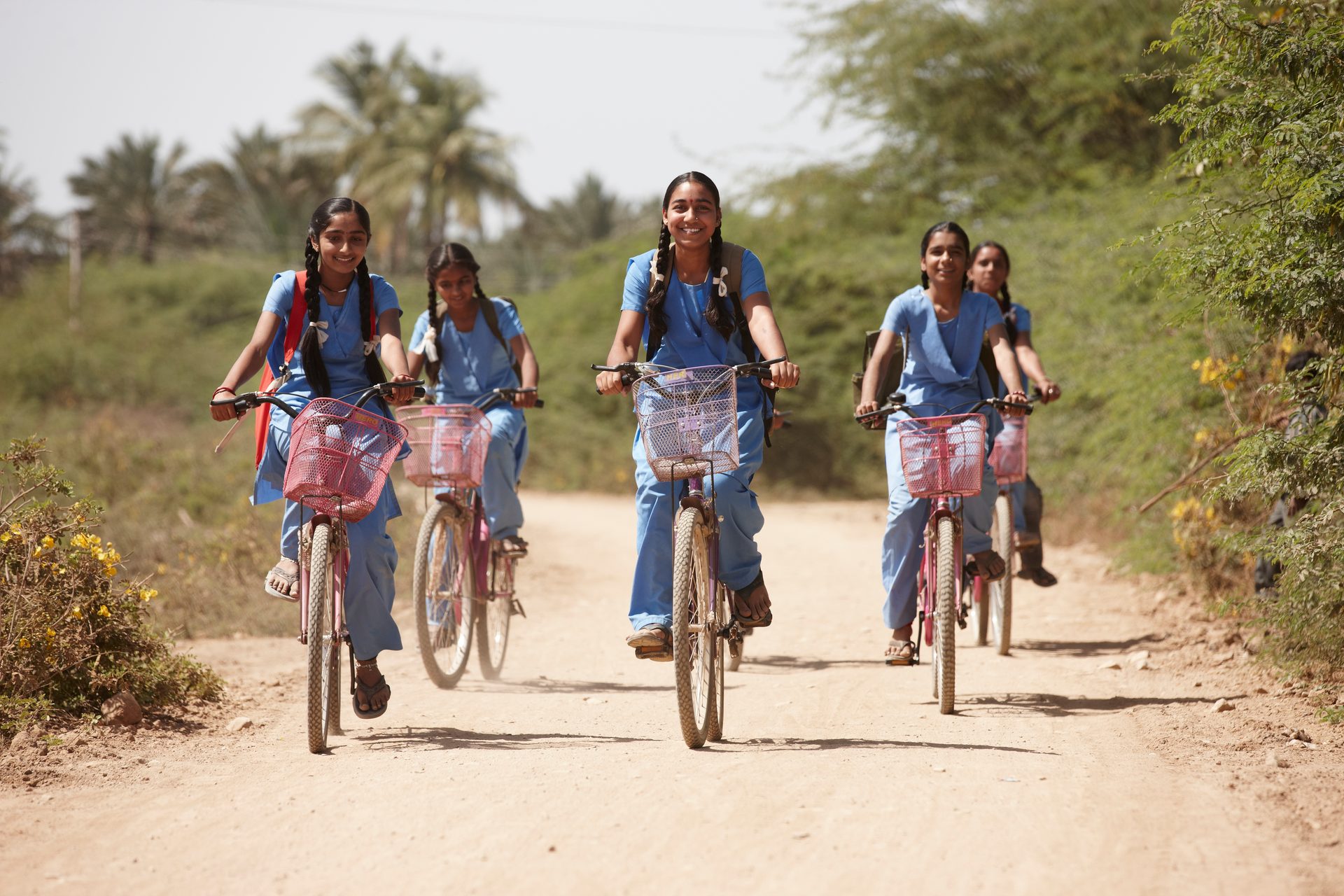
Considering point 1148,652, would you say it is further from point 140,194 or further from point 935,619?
point 140,194

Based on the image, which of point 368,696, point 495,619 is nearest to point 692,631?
point 368,696

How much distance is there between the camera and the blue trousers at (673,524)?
5.16 metres

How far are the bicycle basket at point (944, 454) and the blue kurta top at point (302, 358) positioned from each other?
2465mm

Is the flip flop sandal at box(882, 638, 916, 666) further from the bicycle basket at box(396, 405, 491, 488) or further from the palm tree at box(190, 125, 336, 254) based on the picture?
the palm tree at box(190, 125, 336, 254)

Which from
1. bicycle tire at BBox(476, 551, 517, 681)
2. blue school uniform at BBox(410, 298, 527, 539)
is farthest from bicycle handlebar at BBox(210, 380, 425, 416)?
bicycle tire at BBox(476, 551, 517, 681)

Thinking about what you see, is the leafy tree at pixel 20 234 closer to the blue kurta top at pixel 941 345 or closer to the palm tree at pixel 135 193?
the palm tree at pixel 135 193

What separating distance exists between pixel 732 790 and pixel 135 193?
5489 centimetres

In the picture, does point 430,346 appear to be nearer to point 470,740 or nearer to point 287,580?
point 287,580

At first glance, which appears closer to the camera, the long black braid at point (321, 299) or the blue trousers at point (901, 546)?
the long black braid at point (321, 299)

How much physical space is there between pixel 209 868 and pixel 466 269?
173 inches

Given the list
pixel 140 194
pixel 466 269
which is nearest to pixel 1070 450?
pixel 466 269

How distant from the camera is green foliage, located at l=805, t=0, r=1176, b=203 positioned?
59.1 ft

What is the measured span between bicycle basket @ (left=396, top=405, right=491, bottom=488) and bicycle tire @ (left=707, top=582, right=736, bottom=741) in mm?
1951

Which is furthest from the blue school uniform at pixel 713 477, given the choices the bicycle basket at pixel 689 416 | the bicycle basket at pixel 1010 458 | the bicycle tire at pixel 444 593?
the bicycle basket at pixel 1010 458
